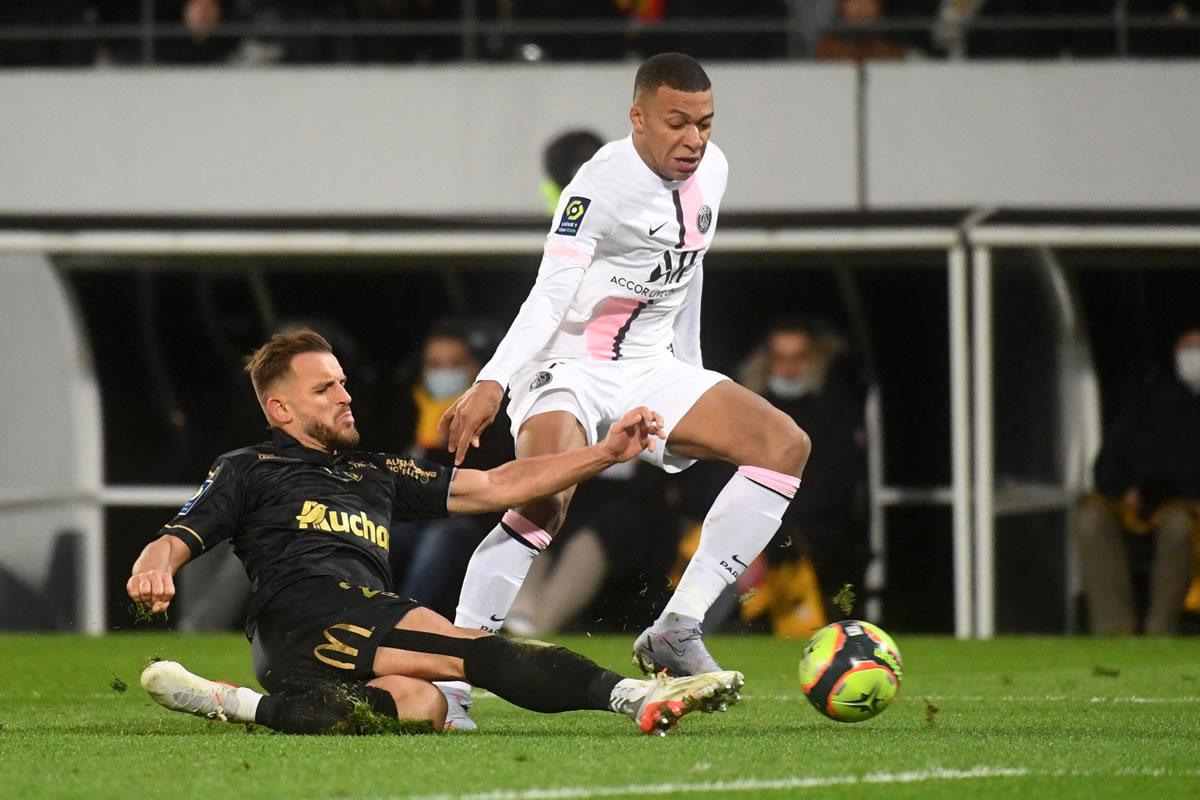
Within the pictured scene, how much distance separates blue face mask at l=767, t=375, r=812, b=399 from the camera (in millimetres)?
11609

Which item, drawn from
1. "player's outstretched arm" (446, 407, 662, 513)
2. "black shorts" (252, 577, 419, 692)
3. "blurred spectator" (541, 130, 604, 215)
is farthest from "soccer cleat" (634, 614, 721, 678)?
"blurred spectator" (541, 130, 604, 215)

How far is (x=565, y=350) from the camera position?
6.63 metres

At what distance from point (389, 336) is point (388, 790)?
9.43 meters

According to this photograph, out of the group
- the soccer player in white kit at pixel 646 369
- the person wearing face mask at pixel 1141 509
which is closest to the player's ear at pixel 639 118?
the soccer player in white kit at pixel 646 369

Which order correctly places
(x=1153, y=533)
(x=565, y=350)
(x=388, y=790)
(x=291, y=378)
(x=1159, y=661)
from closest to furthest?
(x=388, y=790), (x=291, y=378), (x=565, y=350), (x=1159, y=661), (x=1153, y=533)

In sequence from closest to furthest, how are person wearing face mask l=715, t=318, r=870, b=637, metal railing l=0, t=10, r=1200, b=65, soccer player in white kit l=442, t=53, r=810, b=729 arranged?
soccer player in white kit l=442, t=53, r=810, b=729 < person wearing face mask l=715, t=318, r=870, b=637 < metal railing l=0, t=10, r=1200, b=65

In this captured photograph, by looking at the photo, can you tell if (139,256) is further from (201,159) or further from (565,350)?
(565,350)

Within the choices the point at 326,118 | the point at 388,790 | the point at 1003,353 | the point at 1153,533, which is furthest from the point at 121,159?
the point at 388,790

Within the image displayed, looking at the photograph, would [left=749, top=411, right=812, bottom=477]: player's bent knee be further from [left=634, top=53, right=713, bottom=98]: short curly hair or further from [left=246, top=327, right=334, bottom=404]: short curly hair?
[left=246, top=327, right=334, bottom=404]: short curly hair

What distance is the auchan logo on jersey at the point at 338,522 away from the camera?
5621 mm

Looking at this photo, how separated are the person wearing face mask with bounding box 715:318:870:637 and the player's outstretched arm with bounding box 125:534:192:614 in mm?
6206

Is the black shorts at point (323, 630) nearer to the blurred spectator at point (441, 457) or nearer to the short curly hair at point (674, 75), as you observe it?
the short curly hair at point (674, 75)

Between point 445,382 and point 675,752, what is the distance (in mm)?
7081

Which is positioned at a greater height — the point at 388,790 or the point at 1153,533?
the point at 388,790
